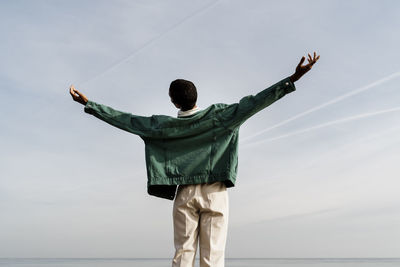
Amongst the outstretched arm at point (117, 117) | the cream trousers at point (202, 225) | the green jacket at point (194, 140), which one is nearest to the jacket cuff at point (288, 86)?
the green jacket at point (194, 140)

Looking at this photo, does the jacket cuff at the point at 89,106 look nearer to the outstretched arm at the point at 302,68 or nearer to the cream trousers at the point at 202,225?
the cream trousers at the point at 202,225

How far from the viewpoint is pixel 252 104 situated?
10.9ft

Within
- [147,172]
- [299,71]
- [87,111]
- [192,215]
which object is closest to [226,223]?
[192,215]

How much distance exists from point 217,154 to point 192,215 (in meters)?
0.50

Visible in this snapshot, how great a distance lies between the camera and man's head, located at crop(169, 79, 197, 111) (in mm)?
3482

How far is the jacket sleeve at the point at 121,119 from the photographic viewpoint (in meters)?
3.68

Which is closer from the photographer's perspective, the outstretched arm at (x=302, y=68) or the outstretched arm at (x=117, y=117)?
the outstretched arm at (x=302, y=68)

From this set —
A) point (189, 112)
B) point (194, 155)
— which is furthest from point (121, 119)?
point (194, 155)

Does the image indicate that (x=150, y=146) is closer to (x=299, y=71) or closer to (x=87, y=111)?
(x=87, y=111)

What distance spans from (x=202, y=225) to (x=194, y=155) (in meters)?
0.55

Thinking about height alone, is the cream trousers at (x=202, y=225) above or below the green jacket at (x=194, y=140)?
below

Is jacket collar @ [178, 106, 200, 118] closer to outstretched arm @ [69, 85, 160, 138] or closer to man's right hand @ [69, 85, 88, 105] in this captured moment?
outstretched arm @ [69, 85, 160, 138]

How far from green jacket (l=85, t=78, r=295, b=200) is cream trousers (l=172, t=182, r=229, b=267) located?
4.7 inches

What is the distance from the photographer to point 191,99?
11.5 ft
